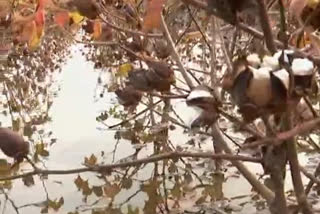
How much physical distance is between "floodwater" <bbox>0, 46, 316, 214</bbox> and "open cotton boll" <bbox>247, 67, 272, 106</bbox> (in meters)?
0.95

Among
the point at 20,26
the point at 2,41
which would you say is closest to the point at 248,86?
the point at 20,26

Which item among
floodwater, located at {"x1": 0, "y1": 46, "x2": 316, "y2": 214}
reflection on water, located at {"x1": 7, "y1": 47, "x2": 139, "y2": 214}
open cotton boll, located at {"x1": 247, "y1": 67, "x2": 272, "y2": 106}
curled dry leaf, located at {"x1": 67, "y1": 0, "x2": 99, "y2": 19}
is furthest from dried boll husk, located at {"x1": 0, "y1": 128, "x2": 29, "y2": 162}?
reflection on water, located at {"x1": 7, "y1": 47, "x2": 139, "y2": 214}

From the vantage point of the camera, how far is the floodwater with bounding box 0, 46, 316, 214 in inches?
72.2

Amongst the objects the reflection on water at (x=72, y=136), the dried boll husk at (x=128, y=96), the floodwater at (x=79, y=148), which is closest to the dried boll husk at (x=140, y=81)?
the dried boll husk at (x=128, y=96)

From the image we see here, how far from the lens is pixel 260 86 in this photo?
35 cm

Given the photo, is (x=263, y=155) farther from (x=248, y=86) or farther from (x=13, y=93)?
(x=13, y=93)

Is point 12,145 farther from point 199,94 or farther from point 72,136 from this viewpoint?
point 72,136

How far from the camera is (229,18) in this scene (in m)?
0.42

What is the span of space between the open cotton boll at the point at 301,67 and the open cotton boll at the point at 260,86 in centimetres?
2

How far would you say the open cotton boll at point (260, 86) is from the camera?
35 cm

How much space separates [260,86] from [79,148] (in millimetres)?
1938

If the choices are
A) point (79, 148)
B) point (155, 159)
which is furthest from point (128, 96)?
point (79, 148)

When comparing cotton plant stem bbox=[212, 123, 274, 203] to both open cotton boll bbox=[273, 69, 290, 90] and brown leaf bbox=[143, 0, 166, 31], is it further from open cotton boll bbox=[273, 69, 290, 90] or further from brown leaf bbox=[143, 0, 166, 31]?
open cotton boll bbox=[273, 69, 290, 90]

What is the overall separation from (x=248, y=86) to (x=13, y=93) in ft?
7.31
